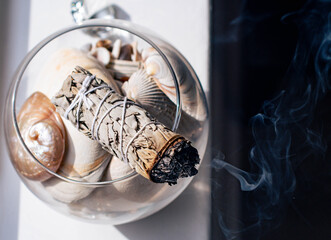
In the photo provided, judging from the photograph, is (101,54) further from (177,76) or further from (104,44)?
(177,76)

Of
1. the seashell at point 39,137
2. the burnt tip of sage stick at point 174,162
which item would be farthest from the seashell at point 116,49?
Result: the burnt tip of sage stick at point 174,162

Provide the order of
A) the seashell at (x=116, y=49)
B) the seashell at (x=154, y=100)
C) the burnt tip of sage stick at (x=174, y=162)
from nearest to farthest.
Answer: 1. the burnt tip of sage stick at (x=174, y=162)
2. the seashell at (x=154, y=100)
3. the seashell at (x=116, y=49)

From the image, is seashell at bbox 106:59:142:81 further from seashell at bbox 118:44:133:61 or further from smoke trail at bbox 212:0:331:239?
smoke trail at bbox 212:0:331:239

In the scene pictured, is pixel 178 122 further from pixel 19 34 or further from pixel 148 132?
pixel 19 34

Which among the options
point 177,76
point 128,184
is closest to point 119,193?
point 128,184

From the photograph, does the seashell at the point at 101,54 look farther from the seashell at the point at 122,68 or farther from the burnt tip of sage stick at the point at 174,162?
the burnt tip of sage stick at the point at 174,162

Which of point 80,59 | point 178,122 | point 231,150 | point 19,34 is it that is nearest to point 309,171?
point 231,150
